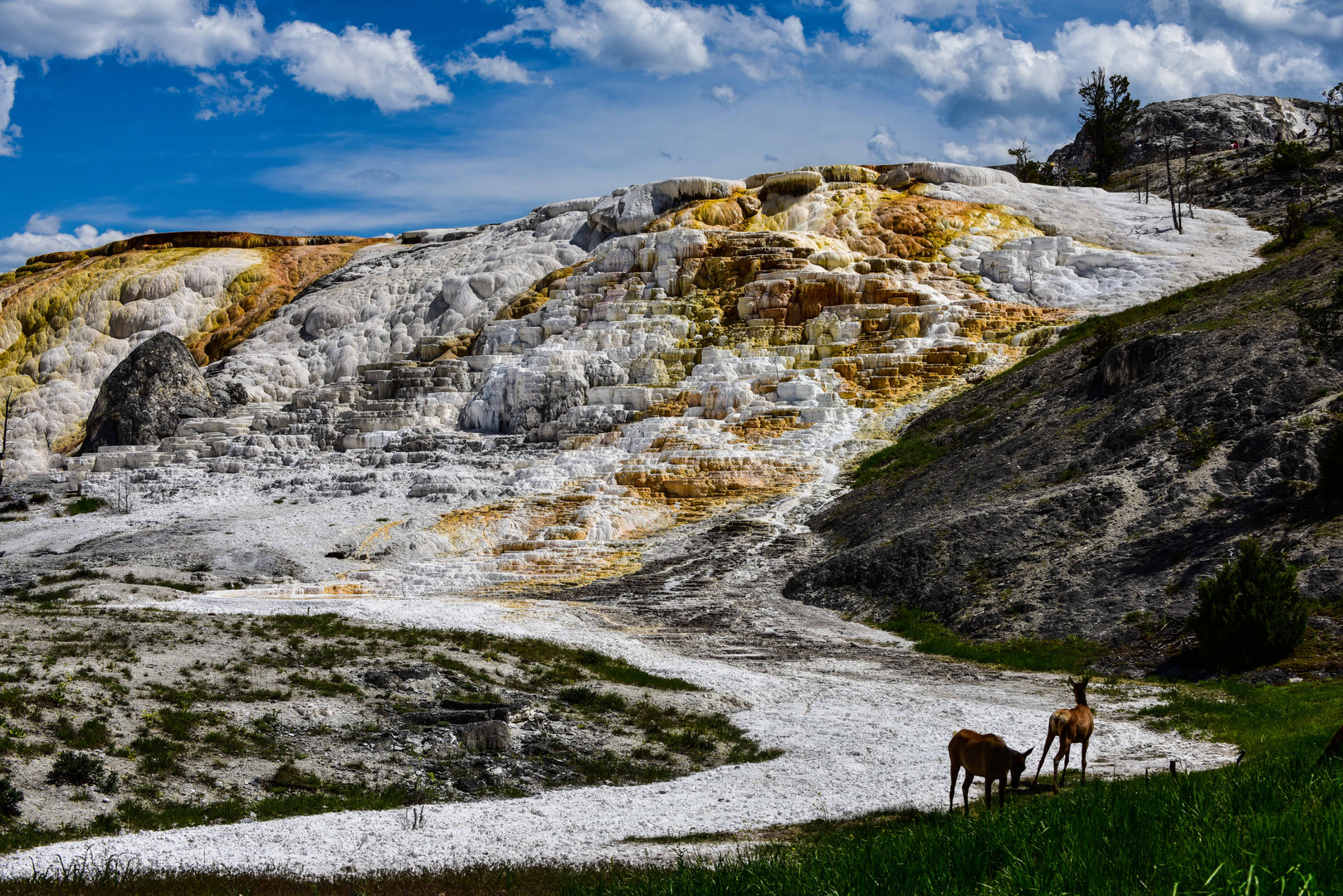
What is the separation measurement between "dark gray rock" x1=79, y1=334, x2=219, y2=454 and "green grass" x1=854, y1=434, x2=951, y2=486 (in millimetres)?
33613

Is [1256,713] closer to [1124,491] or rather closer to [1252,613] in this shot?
[1252,613]

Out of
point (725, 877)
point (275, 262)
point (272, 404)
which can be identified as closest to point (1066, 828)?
point (725, 877)

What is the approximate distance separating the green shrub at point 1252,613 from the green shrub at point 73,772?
51.3 ft

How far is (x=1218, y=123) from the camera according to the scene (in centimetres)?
8925

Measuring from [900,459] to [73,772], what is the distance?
28132 mm

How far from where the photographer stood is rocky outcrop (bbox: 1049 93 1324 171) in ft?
288

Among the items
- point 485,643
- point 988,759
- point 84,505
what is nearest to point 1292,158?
point 485,643

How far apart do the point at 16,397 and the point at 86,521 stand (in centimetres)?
3296

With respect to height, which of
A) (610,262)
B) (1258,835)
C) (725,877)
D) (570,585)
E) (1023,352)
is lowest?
(570,585)

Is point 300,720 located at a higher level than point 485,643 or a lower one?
higher

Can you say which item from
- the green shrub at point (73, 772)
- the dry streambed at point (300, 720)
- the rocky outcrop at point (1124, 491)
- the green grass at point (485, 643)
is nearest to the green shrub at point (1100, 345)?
the rocky outcrop at point (1124, 491)

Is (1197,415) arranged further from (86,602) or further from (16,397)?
(16,397)

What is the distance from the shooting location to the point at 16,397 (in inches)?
2448

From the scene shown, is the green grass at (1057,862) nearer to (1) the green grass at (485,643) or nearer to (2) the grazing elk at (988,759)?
(2) the grazing elk at (988,759)
